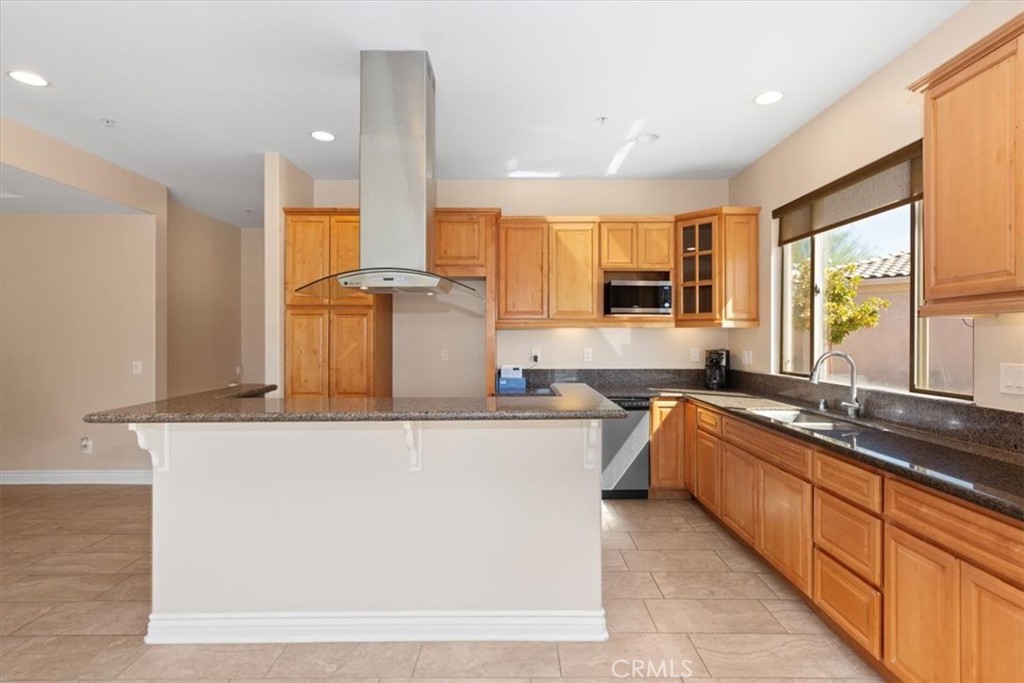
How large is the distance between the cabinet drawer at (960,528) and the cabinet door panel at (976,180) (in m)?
0.76

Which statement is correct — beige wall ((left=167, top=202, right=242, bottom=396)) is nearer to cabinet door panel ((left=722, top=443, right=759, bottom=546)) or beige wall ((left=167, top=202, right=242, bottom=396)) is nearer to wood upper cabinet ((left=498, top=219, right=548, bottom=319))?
wood upper cabinet ((left=498, top=219, right=548, bottom=319))

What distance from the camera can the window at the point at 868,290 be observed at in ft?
7.89

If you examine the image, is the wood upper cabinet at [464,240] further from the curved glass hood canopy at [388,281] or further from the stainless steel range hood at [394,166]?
the stainless steel range hood at [394,166]

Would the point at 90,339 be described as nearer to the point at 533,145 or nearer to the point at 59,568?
the point at 59,568

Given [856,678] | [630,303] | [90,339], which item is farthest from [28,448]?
[856,678]

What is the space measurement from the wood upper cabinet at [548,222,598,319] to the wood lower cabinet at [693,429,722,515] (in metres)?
1.40

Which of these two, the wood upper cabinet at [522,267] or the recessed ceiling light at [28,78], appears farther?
the wood upper cabinet at [522,267]

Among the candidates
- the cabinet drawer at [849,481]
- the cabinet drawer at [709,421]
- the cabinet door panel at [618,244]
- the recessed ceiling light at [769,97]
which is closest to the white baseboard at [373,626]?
the cabinet drawer at [849,481]

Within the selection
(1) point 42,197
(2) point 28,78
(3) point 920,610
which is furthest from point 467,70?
(1) point 42,197

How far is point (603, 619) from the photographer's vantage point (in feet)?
7.34

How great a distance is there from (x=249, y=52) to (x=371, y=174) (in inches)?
35.6

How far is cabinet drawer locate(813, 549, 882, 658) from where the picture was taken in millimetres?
1903

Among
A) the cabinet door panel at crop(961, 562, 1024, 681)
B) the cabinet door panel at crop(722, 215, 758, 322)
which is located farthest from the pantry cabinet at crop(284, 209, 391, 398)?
the cabinet door panel at crop(961, 562, 1024, 681)

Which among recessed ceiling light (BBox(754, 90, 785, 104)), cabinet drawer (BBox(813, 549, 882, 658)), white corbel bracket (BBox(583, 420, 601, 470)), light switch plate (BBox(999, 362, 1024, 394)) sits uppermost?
recessed ceiling light (BBox(754, 90, 785, 104))
